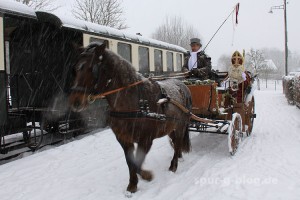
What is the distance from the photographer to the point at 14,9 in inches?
276

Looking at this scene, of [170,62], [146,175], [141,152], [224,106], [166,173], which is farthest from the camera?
[170,62]

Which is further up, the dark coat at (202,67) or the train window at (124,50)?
the train window at (124,50)

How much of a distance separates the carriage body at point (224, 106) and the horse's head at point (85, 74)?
122 inches

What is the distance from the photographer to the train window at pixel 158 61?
1380cm

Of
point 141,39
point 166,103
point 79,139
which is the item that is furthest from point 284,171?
point 141,39

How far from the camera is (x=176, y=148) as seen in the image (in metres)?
5.92

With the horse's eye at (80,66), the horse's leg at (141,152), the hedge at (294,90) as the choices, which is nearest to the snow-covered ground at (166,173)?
the horse's leg at (141,152)

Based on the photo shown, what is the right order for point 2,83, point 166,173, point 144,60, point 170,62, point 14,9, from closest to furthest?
point 166,173 → point 2,83 → point 14,9 → point 144,60 → point 170,62

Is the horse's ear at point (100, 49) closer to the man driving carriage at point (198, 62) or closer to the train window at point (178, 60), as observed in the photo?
the man driving carriage at point (198, 62)

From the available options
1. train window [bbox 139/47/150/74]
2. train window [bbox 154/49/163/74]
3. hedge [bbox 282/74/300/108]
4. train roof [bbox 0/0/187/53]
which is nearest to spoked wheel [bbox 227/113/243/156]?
train roof [bbox 0/0/187/53]

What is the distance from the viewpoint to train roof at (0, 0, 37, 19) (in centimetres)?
669

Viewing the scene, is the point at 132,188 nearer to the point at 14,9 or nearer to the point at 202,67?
the point at 202,67

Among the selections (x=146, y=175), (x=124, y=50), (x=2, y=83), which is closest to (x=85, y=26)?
(x=124, y=50)

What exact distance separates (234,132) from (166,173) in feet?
6.76
